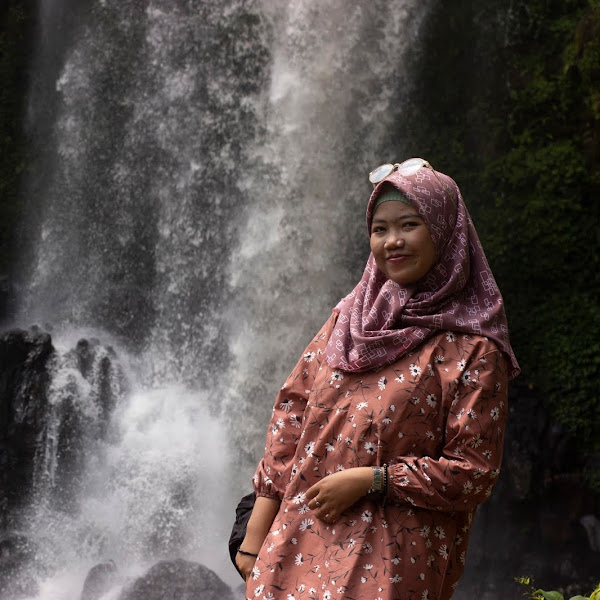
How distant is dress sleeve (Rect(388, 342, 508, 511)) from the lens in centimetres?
163

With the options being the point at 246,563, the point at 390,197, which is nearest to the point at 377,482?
the point at 246,563

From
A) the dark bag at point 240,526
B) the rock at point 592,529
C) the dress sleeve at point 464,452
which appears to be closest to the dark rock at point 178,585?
the rock at point 592,529

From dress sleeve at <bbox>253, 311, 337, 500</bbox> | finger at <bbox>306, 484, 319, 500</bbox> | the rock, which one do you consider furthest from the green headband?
the rock

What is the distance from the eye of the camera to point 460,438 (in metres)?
1.64

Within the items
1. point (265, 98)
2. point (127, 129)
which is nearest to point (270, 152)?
point (265, 98)

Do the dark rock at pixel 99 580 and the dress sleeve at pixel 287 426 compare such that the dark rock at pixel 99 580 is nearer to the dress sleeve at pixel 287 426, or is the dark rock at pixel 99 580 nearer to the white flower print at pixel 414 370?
the dress sleeve at pixel 287 426

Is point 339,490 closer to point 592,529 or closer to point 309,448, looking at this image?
point 309,448

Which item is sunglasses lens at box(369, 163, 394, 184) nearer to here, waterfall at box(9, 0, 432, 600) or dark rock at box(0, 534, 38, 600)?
waterfall at box(9, 0, 432, 600)

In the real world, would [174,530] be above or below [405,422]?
below

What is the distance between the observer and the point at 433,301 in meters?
1.75

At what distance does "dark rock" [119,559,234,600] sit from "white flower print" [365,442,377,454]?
4.07 metres

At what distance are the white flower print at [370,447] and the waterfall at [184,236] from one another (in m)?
4.90

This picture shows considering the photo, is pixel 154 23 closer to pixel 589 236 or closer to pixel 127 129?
pixel 127 129

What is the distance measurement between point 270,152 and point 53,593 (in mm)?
3936
